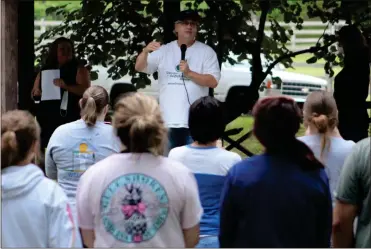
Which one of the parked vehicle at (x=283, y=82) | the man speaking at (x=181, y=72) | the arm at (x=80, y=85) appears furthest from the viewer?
the parked vehicle at (x=283, y=82)

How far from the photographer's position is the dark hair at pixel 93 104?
4.66 meters

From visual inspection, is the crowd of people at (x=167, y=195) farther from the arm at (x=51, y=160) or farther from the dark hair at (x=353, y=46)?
the dark hair at (x=353, y=46)

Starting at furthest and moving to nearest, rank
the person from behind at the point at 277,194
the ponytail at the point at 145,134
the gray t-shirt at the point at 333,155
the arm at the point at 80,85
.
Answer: the arm at the point at 80,85 → the gray t-shirt at the point at 333,155 → the ponytail at the point at 145,134 → the person from behind at the point at 277,194

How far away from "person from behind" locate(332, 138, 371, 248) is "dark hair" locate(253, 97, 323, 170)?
21 cm

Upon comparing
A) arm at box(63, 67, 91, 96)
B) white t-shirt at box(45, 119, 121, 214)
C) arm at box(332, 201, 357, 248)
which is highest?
arm at box(63, 67, 91, 96)

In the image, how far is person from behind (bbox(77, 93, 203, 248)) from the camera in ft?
11.1

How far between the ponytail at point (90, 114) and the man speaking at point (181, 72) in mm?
1431

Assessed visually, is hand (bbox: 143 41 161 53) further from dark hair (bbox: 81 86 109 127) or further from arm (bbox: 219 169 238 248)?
arm (bbox: 219 169 238 248)

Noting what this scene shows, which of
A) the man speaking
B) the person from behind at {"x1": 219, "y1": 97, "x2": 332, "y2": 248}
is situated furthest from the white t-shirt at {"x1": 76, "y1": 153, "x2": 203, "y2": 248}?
the man speaking

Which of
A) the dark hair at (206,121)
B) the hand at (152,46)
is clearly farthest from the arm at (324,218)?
the hand at (152,46)

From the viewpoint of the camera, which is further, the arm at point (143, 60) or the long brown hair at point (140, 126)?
the arm at point (143, 60)

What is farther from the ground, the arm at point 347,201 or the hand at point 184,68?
the hand at point 184,68

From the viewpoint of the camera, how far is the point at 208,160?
406 cm

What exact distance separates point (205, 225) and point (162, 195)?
2.47 feet
